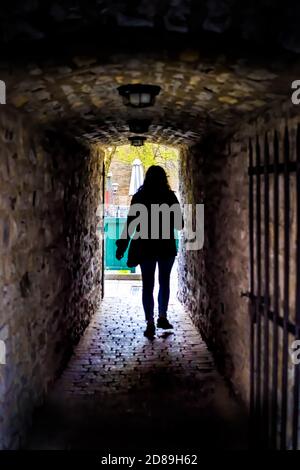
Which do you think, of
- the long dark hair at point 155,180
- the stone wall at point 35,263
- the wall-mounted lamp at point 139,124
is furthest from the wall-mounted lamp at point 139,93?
the long dark hair at point 155,180

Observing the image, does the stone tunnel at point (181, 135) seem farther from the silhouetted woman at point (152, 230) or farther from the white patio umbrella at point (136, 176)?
the white patio umbrella at point (136, 176)

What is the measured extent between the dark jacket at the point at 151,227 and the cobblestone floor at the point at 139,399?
2.76 ft

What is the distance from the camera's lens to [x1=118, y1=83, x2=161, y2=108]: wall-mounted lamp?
8.86 feet

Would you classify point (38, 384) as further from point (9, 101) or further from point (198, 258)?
point (198, 258)

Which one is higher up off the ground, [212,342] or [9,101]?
[9,101]

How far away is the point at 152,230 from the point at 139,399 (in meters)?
1.74

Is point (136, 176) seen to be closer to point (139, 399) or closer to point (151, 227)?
point (151, 227)

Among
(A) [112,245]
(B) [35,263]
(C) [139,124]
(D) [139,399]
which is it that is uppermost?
(C) [139,124]

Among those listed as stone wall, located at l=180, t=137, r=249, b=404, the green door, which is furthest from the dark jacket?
the green door

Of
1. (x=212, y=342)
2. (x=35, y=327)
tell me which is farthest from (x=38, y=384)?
(x=212, y=342)

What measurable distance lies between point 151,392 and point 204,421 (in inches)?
22.4

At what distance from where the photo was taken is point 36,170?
3.12 metres

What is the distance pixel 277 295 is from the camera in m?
2.37

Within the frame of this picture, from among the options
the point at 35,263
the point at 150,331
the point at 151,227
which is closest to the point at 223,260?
the point at 151,227
